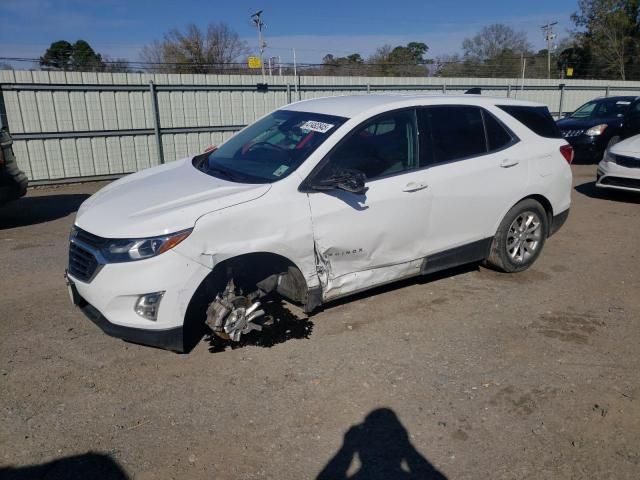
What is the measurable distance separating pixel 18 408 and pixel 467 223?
148 inches

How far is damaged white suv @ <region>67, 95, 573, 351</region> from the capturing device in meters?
3.44

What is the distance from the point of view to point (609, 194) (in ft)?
32.4

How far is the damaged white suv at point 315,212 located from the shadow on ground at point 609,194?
4.64 m

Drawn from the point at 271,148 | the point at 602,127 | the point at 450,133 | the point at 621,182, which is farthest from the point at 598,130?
the point at 271,148

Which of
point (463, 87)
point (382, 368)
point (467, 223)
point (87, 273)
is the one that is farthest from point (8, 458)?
point (463, 87)

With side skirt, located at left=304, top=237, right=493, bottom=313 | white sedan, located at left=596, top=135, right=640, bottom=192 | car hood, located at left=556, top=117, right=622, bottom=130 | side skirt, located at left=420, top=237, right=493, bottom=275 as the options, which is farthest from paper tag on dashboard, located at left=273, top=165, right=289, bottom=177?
car hood, located at left=556, top=117, right=622, bottom=130

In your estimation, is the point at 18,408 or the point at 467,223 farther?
the point at 467,223

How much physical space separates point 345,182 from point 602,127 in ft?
37.2

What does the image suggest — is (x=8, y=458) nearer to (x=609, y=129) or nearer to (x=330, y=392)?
(x=330, y=392)

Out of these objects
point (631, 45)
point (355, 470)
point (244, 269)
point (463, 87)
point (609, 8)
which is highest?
point (609, 8)

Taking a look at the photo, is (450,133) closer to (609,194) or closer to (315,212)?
(315,212)

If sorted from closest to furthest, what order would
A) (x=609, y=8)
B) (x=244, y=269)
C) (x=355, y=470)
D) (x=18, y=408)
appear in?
(x=355, y=470) < (x=18, y=408) < (x=244, y=269) < (x=609, y=8)

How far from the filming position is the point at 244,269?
12.8ft

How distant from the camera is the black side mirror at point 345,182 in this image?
3814 millimetres
